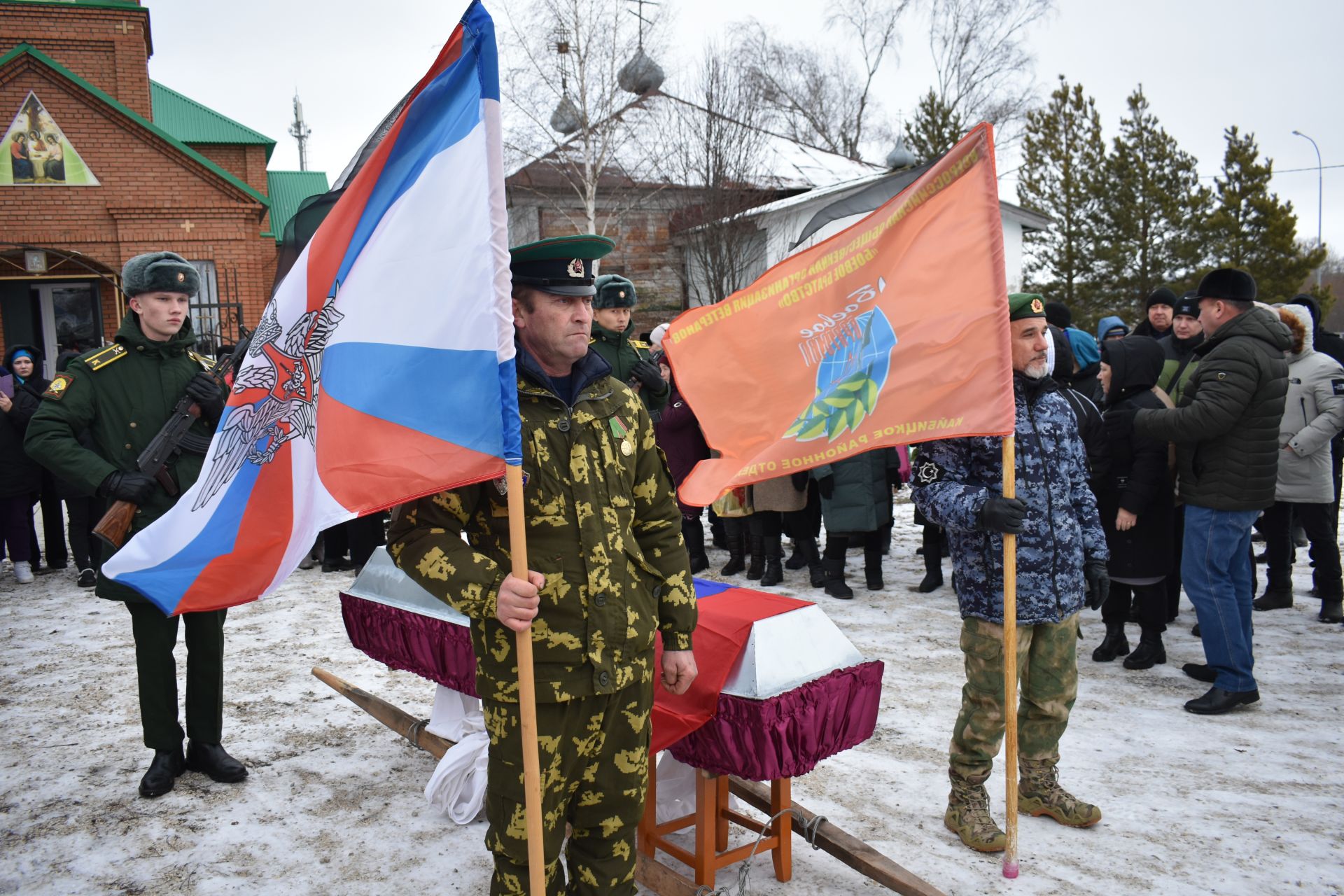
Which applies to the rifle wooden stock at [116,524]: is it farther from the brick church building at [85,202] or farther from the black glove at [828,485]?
the brick church building at [85,202]

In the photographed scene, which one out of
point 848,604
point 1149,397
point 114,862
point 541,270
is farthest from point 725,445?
point 848,604

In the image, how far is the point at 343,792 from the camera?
4.50m

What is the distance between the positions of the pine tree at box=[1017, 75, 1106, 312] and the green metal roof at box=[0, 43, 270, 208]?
26.1 m

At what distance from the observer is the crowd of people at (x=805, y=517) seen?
2.73 m

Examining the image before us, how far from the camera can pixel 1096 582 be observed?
13.4ft

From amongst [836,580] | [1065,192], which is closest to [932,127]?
[1065,192]

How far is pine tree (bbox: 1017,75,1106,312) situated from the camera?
3453cm

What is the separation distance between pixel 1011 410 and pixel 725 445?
3.68 feet

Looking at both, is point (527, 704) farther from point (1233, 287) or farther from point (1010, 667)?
point (1233, 287)

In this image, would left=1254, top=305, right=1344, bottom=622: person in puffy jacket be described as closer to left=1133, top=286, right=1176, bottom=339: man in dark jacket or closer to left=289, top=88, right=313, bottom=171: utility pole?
left=1133, top=286, right=1176, bottom=339: man in dark jacket

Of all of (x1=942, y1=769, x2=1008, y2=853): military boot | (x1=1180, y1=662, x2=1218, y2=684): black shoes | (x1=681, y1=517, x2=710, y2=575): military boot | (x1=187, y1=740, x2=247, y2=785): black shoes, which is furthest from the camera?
(x1=681, y1=517, x2=710, y2=575): military boot

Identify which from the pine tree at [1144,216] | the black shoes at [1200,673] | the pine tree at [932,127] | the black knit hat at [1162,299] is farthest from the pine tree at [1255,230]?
the black shoes at [1200,673]

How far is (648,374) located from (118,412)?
3.95m

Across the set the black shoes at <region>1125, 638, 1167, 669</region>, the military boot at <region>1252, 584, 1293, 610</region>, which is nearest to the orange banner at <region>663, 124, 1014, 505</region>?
the black shoes at <region>1125, 638, 1167, 669</region>
